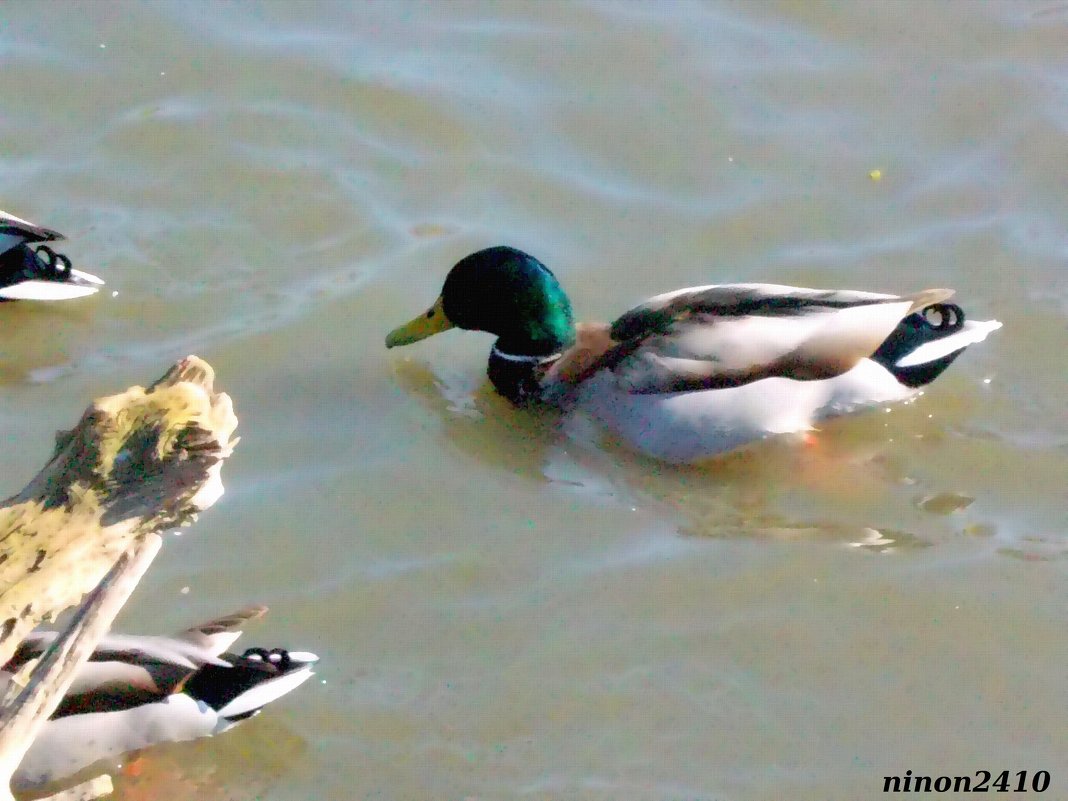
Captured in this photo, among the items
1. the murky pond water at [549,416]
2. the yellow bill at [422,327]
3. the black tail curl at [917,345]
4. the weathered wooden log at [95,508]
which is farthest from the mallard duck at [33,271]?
the weathered wooden log at [95,508]

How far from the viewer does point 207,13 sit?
8.46 m

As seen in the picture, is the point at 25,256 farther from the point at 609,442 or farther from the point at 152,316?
the point at 609,442

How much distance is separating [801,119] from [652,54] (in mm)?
966

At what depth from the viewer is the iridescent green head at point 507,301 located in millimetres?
6332

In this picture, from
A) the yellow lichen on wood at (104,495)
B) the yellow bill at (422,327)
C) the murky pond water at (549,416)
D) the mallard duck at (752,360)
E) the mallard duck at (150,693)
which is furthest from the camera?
the yellow bill at (422,327)

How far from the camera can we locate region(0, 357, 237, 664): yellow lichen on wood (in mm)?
3053

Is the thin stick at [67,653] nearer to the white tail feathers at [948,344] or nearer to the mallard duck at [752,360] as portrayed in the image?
the mallard duck at [752,360]

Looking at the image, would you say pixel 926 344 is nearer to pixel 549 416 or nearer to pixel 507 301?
pixel 549 416

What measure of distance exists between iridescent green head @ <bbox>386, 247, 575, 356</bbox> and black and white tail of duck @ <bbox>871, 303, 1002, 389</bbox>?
1334 millimetres

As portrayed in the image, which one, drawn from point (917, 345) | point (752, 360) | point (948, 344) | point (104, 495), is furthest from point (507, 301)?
point (104, 495)

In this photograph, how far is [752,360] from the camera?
5859mm

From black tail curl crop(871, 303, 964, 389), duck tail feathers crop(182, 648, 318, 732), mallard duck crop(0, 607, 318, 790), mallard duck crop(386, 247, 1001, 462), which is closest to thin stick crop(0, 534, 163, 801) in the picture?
mallard duck crop(0, 607, 318, 790)

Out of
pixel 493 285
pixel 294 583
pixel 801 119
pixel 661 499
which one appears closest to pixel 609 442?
pixel 661 499

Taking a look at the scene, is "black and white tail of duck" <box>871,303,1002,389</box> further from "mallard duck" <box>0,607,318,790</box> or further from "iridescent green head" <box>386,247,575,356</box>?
"mallard duck" <box>0,607,318,790</box>
